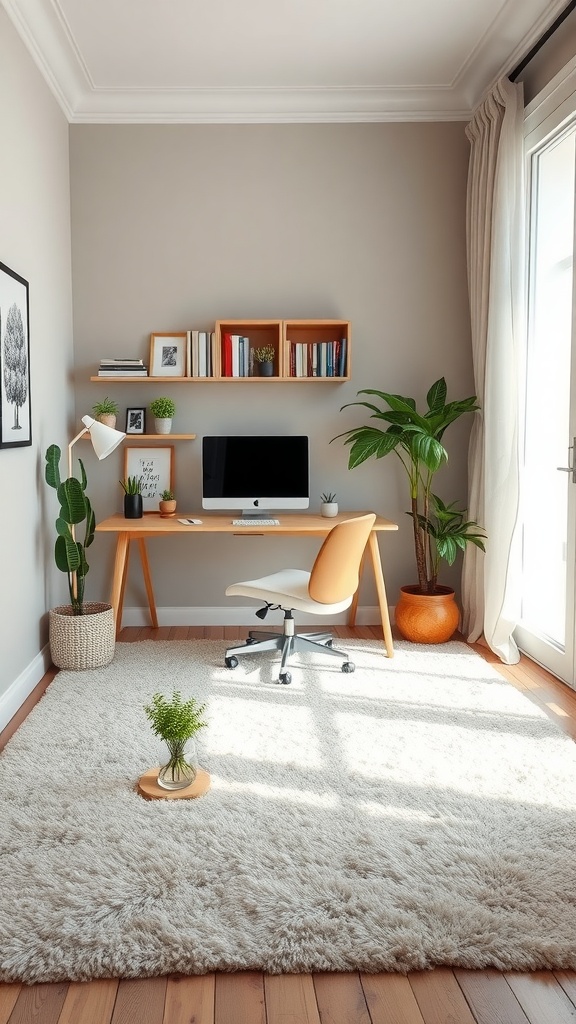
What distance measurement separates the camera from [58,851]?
204cm

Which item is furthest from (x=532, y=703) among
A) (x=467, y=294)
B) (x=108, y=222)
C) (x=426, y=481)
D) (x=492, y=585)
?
(x=108, y=222)

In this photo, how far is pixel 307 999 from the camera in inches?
61.3

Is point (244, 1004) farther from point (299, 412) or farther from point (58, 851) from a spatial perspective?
point (299, 412)

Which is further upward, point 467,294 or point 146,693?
point 467,294

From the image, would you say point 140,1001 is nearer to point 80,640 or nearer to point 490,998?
point 490,998

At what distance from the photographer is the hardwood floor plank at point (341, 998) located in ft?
4.96

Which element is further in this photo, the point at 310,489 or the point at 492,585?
the point at 310,489

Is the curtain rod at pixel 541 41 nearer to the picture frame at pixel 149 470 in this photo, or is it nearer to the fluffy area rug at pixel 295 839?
the picture frame at pixel 149 470

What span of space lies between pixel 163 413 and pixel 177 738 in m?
2.37

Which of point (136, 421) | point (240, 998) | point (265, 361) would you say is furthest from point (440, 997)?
point (136, 421)

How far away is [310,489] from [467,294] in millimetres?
1391

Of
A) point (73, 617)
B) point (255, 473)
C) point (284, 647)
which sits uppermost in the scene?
point (255, 473)

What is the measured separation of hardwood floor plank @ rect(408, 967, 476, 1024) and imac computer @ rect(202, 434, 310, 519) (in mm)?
2799

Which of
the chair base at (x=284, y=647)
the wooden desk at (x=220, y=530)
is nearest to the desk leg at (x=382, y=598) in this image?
the wooden desk at (x=220, y=530)
